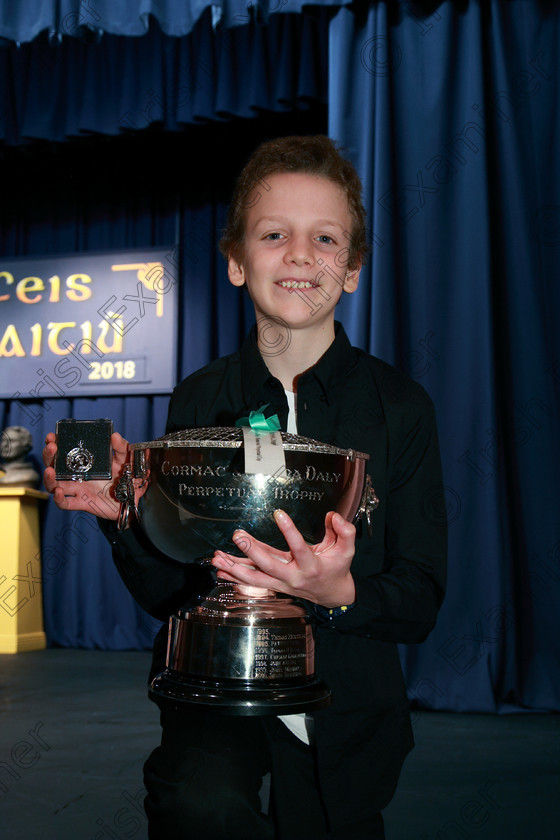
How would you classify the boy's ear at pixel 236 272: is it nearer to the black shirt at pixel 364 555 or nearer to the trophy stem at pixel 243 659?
the black shirt at pixel 364 555

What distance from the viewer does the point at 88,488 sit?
2.57 ft

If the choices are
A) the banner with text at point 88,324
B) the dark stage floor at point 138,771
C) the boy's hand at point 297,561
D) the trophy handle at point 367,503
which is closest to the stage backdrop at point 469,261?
the dark stage floor at point 138,771

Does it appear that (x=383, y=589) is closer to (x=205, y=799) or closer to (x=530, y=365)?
(x=205, y=799)

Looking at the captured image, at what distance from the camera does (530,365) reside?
234cm

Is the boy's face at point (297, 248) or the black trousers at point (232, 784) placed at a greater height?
the boy's face at point (297, 248)

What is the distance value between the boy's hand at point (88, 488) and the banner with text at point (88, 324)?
2806 millimetres

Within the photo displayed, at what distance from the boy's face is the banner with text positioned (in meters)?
2.70

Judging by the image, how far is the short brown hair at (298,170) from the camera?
0.93m

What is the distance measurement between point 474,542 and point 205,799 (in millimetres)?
1701

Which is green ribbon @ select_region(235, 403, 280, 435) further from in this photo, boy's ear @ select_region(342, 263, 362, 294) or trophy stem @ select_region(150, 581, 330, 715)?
boy's ear @ select_region(342, 263, 362, 294)

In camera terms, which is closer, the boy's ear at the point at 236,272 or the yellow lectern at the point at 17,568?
the boy's ear at the point at 236,272

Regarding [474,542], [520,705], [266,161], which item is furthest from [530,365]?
[266,161]

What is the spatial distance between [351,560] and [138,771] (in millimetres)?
1026

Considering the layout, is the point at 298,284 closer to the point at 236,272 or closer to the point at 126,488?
the point at 236,272
